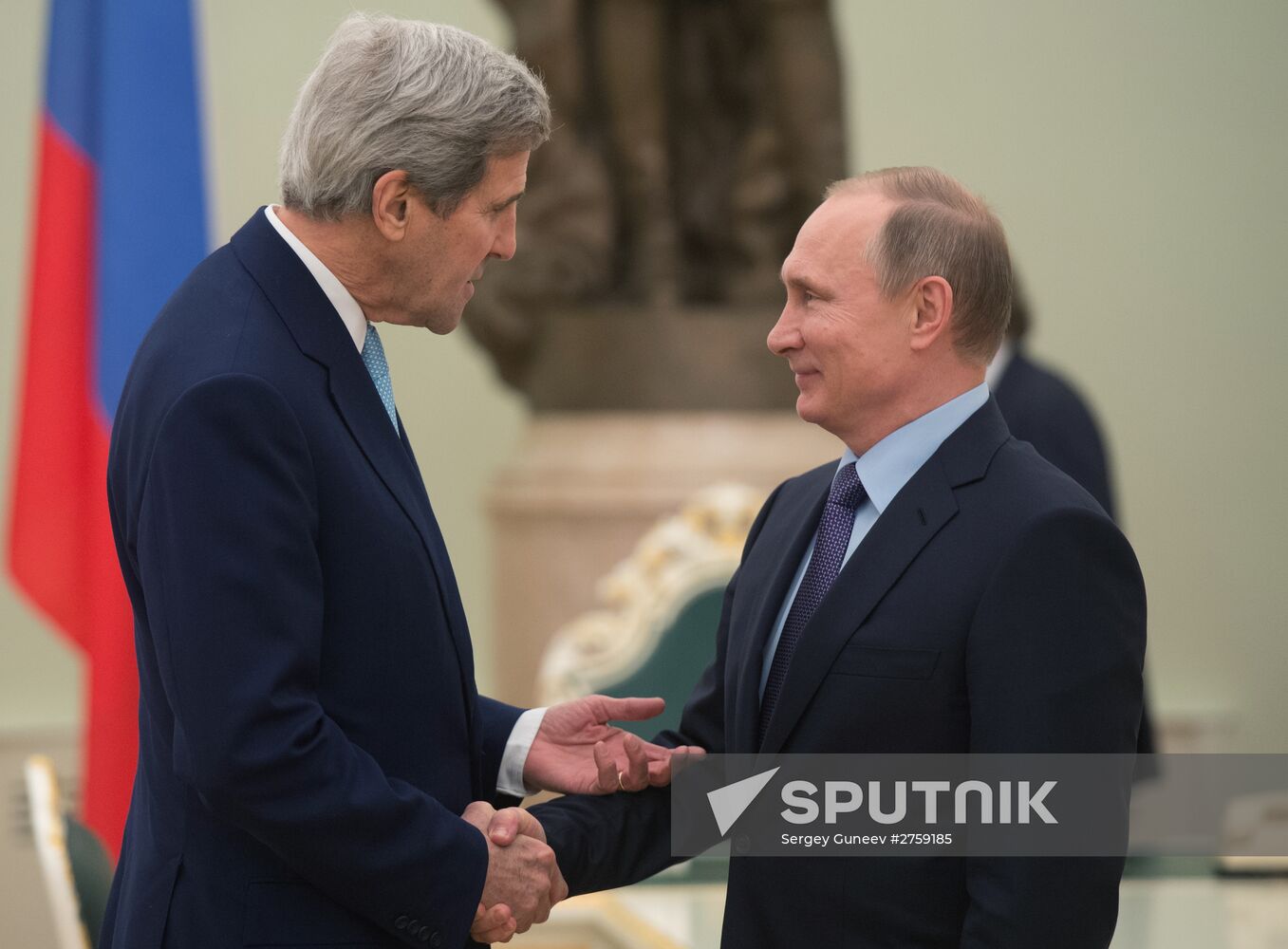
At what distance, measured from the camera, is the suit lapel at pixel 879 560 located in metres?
1.73

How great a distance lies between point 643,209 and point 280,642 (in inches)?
168

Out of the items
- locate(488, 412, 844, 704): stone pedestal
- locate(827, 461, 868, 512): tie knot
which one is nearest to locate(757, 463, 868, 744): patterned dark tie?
locate(827, 461, 868, 512): tie knot

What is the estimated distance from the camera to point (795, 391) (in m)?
5.38

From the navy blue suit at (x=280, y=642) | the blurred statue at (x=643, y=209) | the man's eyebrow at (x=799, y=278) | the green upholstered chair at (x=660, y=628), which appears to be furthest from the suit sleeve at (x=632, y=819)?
the blurred statue at (x=643, y=209)

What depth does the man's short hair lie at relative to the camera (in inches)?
69.6

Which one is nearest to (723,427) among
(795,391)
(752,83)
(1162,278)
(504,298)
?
(795,391)

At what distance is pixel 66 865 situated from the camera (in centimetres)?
253

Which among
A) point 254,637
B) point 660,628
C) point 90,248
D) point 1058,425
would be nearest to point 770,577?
point 254,637

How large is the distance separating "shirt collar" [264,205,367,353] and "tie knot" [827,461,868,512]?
23.5 inches

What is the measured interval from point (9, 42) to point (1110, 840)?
6631 millimetres

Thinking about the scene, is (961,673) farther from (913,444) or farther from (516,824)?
(516,824)

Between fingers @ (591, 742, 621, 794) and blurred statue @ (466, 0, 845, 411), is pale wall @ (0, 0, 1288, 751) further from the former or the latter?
fingers @ (591, 742, 621, 794)

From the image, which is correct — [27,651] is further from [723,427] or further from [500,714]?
[500,714]

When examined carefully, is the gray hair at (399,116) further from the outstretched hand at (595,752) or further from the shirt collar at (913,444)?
the outstretched hand at (595,752)
